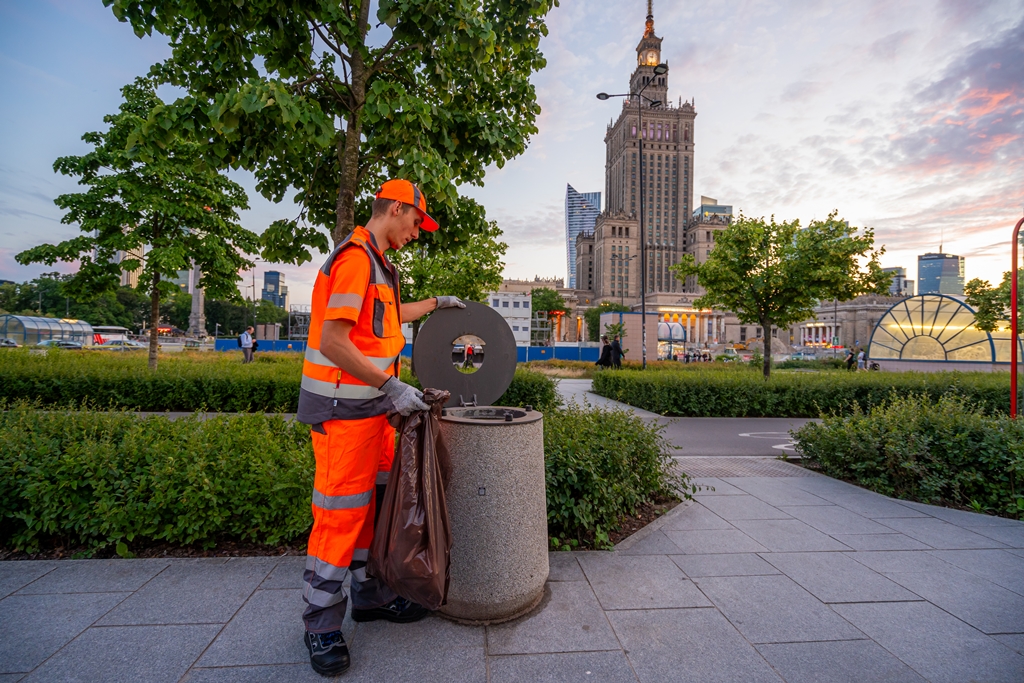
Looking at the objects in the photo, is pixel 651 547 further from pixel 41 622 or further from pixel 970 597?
pixel 41 622

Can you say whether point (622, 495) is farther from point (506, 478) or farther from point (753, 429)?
point (753, 429)

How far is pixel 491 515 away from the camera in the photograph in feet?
8.95

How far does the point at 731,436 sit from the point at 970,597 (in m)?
6.72

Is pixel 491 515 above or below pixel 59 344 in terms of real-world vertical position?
below

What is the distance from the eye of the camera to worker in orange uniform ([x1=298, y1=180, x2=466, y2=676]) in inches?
93.7

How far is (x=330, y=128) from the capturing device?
13.0 ft

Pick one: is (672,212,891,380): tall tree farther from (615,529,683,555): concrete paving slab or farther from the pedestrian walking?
the pedestrian walking

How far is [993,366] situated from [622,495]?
31.1m

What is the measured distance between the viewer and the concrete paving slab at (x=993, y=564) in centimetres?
345

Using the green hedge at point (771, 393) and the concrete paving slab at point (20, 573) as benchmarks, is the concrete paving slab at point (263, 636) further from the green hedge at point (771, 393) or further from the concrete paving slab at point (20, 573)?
the green hedge at point (771, 393)

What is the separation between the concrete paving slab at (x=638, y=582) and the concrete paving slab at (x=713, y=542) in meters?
0.36

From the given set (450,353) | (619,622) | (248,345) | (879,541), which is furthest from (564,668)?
(248,345)

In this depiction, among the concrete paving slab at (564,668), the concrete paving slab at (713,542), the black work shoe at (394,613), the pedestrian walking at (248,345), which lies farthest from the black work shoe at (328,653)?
the pedestrian walking at (248,345)

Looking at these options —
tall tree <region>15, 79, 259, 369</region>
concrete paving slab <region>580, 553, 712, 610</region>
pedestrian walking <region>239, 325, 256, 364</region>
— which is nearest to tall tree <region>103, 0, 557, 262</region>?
concrete paving slab <region>580, 553, 712, 610</region>
